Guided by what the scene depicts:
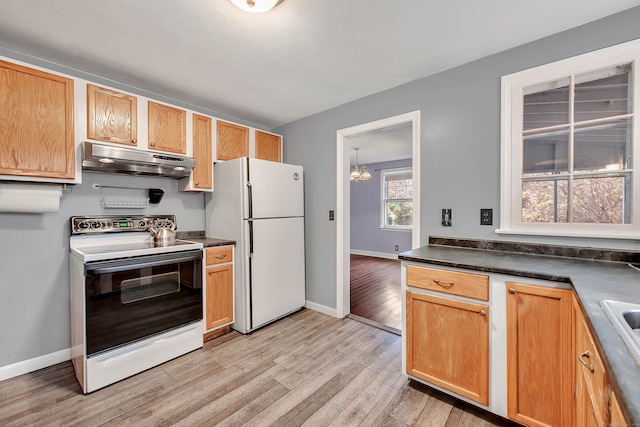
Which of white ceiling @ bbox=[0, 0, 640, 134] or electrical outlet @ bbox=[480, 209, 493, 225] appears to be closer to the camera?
white ceiling @ bbox=[0, 0, 640, 134]

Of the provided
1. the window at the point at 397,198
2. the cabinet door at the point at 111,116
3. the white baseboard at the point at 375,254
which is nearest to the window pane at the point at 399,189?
the window at the point at 397,198

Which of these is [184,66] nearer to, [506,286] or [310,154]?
[310,154]

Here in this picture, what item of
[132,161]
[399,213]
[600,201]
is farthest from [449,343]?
[399,213]

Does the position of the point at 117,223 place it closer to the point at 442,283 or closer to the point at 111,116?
the point at 111,116

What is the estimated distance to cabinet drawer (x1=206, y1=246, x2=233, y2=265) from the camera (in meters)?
2.46

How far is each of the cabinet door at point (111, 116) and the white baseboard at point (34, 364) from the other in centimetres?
172

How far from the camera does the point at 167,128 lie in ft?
8.07

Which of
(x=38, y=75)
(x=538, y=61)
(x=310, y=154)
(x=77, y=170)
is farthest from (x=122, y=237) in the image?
(x=538, y=61)

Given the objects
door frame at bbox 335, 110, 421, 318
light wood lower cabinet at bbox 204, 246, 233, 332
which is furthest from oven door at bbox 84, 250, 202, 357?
door frame at bbox 335, 110, 421, 318

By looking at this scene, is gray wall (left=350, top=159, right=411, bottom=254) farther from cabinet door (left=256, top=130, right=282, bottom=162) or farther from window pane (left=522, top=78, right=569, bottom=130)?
window pane (left=522, top=78, right=569, bottom=130)

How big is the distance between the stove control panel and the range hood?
0.41 metres

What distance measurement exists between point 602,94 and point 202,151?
310 centimetres

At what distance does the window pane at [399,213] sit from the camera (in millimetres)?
6023

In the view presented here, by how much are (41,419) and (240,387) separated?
3.62 ft
